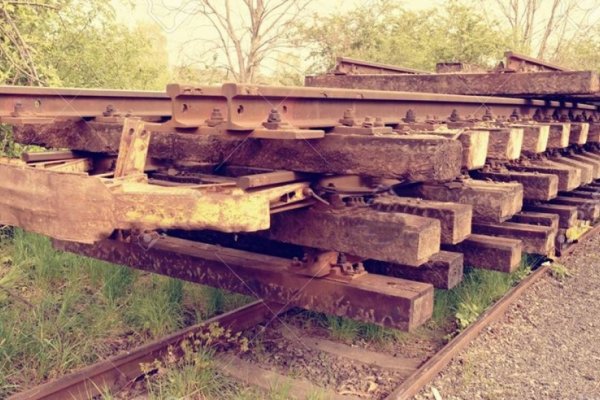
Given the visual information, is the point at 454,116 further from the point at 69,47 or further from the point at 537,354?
the point at 69,47

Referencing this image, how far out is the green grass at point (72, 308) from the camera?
12.8 ft

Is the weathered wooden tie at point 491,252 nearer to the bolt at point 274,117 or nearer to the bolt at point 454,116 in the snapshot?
the bolt at point 454,116

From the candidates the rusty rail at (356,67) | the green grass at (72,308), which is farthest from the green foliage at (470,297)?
the rusty rail at (356,67)

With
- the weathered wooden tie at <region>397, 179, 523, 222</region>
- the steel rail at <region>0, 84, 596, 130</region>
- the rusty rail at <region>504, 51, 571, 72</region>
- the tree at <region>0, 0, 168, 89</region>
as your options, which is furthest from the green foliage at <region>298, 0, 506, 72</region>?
the weathered wooden tie at <region>397, 179, 523, 222</region>

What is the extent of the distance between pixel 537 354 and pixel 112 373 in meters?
2.94

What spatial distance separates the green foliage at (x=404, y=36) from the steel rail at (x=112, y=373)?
1324cm

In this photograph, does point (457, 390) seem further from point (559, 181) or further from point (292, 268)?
point (559, 181)

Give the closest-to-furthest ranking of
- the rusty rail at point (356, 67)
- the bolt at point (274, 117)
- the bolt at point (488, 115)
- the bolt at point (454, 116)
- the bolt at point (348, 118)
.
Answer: the bolt at point (274, 117)
the bolt at point (348, 118)
the bolt at point (454, 116)
the bolt at point (488, 115)
the rusty rail at point (356, 67)

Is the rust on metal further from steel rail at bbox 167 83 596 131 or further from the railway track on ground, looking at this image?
steel rail at bbox 167 83 596 131

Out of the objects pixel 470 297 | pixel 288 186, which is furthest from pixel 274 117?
pixel 470 297

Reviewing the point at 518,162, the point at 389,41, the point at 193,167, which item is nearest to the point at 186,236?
the point at 193,167

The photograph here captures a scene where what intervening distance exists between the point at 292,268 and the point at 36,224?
155 cm

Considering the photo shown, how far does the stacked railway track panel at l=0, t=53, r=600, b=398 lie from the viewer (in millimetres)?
2717

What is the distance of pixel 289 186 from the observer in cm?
306
